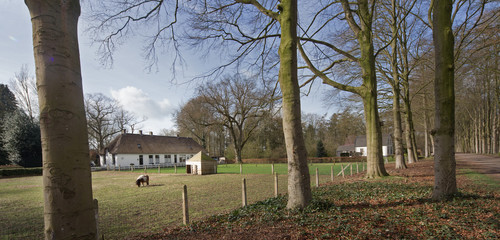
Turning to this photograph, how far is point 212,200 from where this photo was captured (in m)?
10.5

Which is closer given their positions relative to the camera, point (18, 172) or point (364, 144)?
point (18, 172)

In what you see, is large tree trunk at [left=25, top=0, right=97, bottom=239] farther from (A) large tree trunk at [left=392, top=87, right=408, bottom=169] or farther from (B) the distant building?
(B) the distant building

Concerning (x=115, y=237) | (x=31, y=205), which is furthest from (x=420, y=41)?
(x=31, y=205)

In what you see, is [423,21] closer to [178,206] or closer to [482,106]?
[178,206]

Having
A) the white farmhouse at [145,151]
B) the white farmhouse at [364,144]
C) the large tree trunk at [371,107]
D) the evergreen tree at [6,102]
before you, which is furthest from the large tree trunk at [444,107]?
the white farmhouse at [364,144]

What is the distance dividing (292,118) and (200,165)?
21099 mm

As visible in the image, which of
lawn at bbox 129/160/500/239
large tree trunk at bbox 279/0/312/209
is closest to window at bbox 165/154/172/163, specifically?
lawn at bbox 129/160/500/239

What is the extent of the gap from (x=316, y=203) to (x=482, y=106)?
150ft

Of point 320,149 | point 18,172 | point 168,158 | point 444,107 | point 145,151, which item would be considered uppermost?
point 444,107

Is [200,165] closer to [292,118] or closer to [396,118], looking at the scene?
[396,118]

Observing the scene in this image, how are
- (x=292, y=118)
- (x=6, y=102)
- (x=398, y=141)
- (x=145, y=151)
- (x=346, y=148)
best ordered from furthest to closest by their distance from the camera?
1. (x=346, y=148)
2. (x=145, y=151)
3. (x=6, y=102)
4. (x=398, y=141)
5. (x=292, y=118)

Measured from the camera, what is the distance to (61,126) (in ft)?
7.10

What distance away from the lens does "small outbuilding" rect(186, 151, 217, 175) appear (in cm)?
2552

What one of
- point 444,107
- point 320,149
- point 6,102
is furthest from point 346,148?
point 6,102
